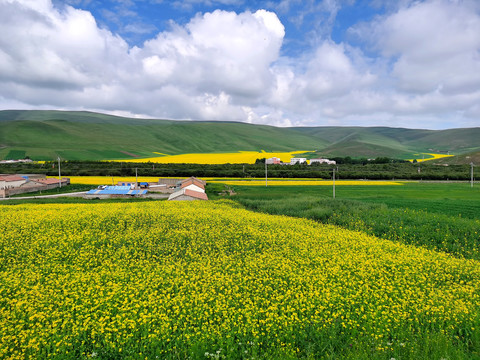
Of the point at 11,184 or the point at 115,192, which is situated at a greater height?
the point at 11,184

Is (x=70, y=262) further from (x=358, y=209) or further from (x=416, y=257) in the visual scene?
(x=358, y=209)

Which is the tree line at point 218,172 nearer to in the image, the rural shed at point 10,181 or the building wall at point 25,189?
the building wall at point 25,189

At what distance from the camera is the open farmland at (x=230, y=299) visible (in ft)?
24.4

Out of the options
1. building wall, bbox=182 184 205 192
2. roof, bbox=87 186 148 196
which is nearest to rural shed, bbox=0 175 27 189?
roof, bbox=87 186 148 196

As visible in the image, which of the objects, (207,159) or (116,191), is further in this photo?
(207,159)

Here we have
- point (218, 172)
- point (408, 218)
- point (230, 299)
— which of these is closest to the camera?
point (230, 299)

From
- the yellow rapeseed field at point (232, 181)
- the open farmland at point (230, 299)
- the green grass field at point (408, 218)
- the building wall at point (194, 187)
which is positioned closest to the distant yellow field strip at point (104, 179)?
the yellow rapeseed field at point (232, 181)

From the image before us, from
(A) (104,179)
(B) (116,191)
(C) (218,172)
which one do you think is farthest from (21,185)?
(C) (218,172)

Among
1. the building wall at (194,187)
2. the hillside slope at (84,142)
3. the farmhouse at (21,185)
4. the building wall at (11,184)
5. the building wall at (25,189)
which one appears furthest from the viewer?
the hillside slope at (84,142)

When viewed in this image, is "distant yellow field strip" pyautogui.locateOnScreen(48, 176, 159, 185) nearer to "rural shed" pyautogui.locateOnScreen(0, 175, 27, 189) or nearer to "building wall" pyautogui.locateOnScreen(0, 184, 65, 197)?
"building wall" pyautogui.locateOnScreen(0, 184, 65, 197)

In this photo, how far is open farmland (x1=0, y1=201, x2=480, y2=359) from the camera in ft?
24.4

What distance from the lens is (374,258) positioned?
43.9 feet

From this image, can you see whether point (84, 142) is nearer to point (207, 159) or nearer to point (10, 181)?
point (207, 159)

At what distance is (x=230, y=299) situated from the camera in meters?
9.36
